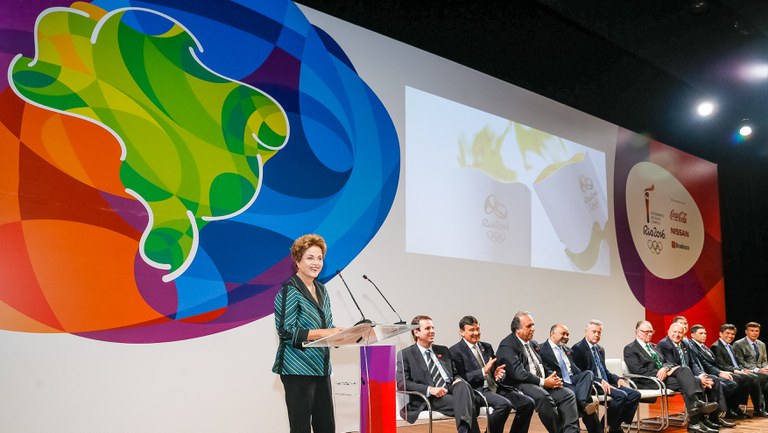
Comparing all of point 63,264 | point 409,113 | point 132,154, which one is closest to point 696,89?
point 409,113

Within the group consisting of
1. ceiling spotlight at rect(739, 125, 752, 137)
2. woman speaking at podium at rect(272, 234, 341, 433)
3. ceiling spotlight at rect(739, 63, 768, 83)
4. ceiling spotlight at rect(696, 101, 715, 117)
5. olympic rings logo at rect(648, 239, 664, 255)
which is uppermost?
ceiling spotlight at rect(739, 63, 768, 83)

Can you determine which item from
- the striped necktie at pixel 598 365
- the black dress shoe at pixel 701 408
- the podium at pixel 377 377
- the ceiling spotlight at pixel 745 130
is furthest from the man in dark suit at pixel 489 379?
the ceiling spotlight at pixel 745 130

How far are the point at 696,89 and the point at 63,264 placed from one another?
816cm

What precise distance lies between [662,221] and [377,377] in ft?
22.7

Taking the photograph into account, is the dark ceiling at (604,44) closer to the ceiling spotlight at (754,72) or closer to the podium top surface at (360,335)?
the ceiling spotlight at (754,72)

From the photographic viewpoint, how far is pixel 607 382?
5.94 metres

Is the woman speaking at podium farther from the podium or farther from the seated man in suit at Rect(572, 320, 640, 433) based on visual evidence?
the seated man in suit at Rect(572, 320, 640, 433)

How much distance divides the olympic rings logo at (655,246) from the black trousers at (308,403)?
22.6ft

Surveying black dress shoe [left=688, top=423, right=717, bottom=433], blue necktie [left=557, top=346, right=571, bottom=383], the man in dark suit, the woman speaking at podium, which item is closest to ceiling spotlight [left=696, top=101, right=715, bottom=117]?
black dress shoe [left=688, top=423, right=717, bottom=433]

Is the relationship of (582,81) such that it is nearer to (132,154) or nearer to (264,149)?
(264,149)

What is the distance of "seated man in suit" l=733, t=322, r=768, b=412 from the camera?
7.78 meters

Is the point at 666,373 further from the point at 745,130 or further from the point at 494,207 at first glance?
the point at 745,130

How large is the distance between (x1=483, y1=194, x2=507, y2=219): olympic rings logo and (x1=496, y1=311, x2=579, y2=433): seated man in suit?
1587 mm

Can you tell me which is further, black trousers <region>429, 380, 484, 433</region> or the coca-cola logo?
the coca-cola logo
